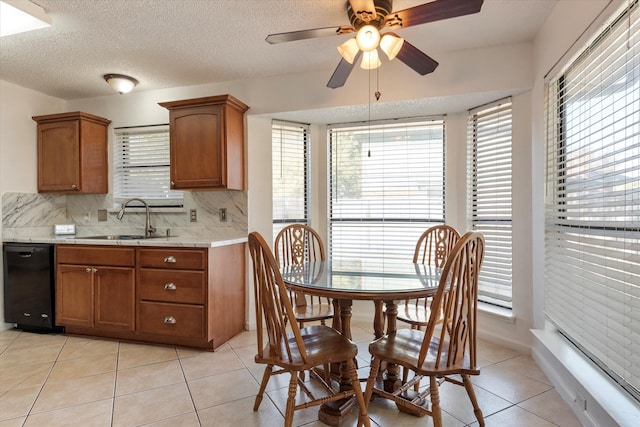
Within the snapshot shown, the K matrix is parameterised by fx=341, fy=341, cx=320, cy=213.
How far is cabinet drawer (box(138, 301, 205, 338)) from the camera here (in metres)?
2.71

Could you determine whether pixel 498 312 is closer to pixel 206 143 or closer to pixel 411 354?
pixel 411 354

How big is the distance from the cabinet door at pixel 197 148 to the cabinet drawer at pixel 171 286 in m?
0.82

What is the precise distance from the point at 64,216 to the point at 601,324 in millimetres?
4844

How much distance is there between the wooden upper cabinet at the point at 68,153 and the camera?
345cm

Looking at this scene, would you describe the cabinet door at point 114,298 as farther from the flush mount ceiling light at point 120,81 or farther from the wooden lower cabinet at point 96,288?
the flush mount ceiling light at point 120,81

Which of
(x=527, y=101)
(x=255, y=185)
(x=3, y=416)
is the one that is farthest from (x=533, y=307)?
(x=3, y=416)

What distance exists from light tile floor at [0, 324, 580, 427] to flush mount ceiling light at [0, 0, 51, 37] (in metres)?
2.35

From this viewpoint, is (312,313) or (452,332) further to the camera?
(312,313)

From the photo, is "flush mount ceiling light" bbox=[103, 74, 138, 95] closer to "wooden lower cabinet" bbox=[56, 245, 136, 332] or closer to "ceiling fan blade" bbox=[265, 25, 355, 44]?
"wooden lower cabinet" bbox=[56, 245, 136, 332]

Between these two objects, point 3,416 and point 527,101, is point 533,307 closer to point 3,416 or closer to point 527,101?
point 527,101

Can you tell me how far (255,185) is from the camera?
333 centimetres

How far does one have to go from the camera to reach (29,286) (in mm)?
3148

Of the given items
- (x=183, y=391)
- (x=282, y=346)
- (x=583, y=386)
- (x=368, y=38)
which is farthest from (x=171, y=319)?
(x=583, y=386)

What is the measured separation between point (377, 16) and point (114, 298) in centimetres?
294
